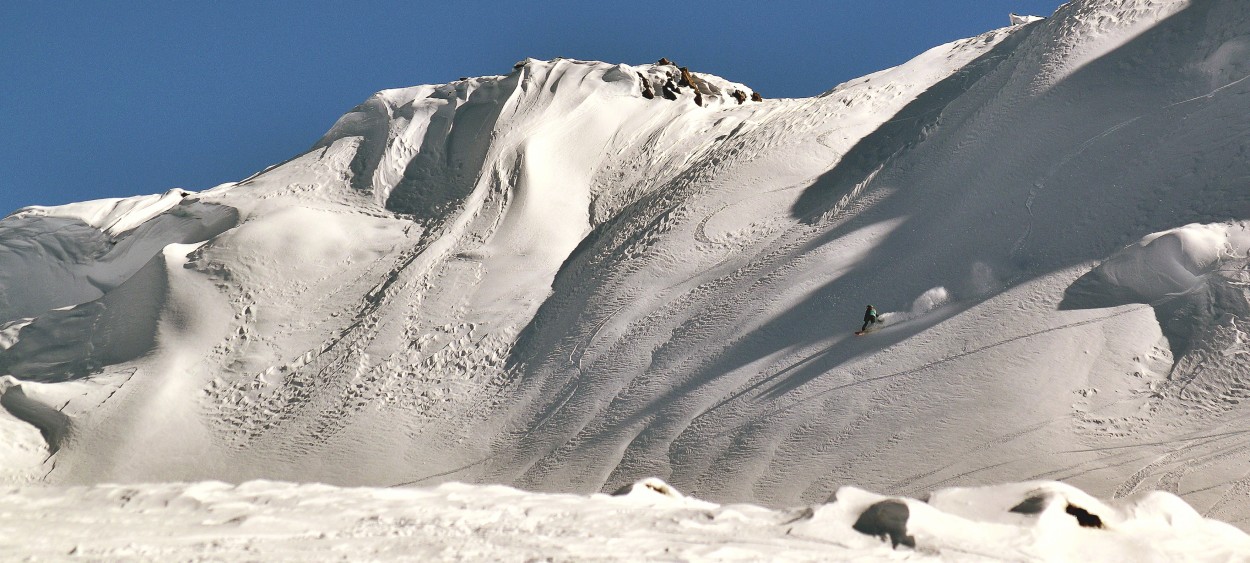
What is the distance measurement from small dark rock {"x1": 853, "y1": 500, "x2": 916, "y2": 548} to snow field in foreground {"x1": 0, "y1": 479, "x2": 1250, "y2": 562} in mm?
13

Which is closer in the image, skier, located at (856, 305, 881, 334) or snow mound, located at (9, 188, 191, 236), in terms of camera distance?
skier, located at (856, 305, 881, 334)

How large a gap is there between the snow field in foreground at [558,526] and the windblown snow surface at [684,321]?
34mm

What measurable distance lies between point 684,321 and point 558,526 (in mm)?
5702

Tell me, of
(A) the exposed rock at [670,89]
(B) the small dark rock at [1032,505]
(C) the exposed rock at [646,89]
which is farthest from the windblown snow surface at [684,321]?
(A) the exposed rock at [670,89]

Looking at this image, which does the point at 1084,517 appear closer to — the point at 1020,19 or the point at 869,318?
the point at 869,318

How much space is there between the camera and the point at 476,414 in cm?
1254

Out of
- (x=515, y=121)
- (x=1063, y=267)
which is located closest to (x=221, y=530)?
(x=1063, y=267)

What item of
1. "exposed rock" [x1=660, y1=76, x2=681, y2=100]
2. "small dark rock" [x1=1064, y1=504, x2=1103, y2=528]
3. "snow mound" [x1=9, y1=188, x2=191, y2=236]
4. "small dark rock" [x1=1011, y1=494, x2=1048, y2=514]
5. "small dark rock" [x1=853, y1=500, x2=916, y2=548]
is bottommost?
"small dark rock" [x1=1064, y1=504, x2=1103, y2=528]

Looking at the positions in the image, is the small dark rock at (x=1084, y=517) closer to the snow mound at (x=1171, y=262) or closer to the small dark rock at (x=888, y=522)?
the small dark rock at (x=888, y=522)

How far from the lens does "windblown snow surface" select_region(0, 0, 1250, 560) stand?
25.4 ft

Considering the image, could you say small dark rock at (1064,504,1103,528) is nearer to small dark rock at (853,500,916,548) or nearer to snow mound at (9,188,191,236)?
small dark rock at (853,500,916,548)

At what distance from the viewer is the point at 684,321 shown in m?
12.8

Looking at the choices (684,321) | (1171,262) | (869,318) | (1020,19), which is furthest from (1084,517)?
(1020,19)

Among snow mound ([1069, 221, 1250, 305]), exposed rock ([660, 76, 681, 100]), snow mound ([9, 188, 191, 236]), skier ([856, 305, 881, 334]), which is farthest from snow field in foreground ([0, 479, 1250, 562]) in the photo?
exposed rock ([660, 76, 681, 100])
